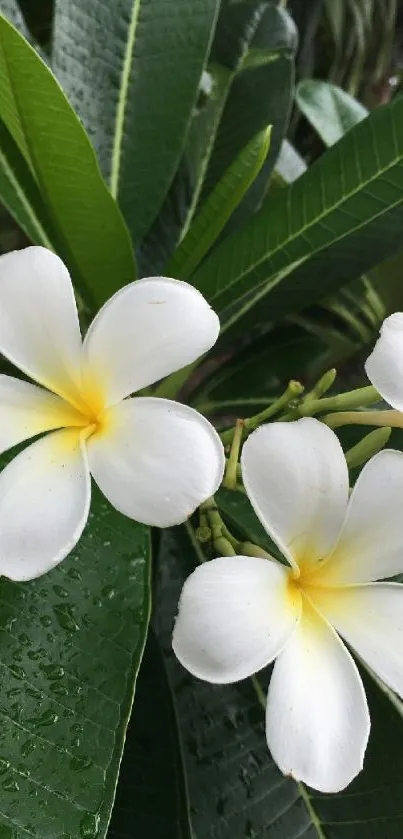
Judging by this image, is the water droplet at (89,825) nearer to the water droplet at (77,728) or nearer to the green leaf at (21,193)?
the water droplet at (77,728)

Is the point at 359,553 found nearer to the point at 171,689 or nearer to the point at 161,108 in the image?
Answer: the point at 171,689

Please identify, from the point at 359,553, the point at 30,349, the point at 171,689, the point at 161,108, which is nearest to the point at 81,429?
the point at 30,349

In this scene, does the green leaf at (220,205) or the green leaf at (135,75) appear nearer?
the green leaf at (220,205)

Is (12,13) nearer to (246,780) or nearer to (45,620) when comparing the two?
(45,620)

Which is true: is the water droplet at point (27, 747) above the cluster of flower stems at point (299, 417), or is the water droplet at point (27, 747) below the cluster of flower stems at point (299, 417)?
below

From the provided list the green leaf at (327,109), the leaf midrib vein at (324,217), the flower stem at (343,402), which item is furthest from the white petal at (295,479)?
the green leaf at (327,109)

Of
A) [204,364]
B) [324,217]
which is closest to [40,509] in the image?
[324,217]

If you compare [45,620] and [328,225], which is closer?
[45,620]
